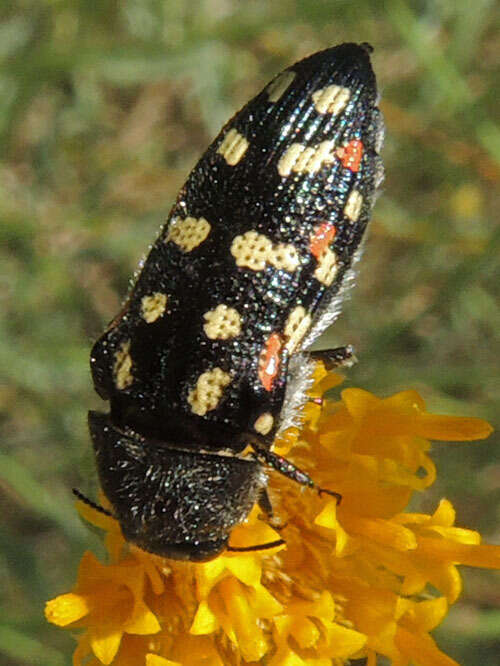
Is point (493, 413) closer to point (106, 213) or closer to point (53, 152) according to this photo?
point (106, 213)

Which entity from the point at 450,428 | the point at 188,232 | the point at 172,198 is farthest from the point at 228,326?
the point at 172,198

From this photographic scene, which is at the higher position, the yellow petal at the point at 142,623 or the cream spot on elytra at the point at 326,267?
the cream spot on elytra at the point at 326,267

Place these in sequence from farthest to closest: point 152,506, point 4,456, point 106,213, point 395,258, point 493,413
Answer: point 395,258
point 106,213
point 493,413
point 4,456
point 152,506

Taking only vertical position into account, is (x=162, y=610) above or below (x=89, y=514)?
below

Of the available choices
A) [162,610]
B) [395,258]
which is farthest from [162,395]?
[395,258]

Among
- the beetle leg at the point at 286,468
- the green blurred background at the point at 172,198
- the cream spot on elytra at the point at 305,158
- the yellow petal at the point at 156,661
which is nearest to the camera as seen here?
the yellow petal at the point at 156,661

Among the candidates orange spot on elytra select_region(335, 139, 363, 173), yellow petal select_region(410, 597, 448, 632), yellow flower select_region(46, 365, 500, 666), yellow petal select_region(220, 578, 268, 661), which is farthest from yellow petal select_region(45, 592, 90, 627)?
orange spot on elytra select_region(335, 139, 363, 173)

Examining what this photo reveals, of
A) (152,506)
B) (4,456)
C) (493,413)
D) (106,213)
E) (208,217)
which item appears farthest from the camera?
(106,213)

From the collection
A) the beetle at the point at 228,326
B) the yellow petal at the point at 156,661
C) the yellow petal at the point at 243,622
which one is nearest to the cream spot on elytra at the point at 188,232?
the beetle at the point at 228,326

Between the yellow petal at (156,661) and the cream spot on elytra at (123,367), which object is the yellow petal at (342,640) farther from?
the cream spot on elytra at (123,367)
